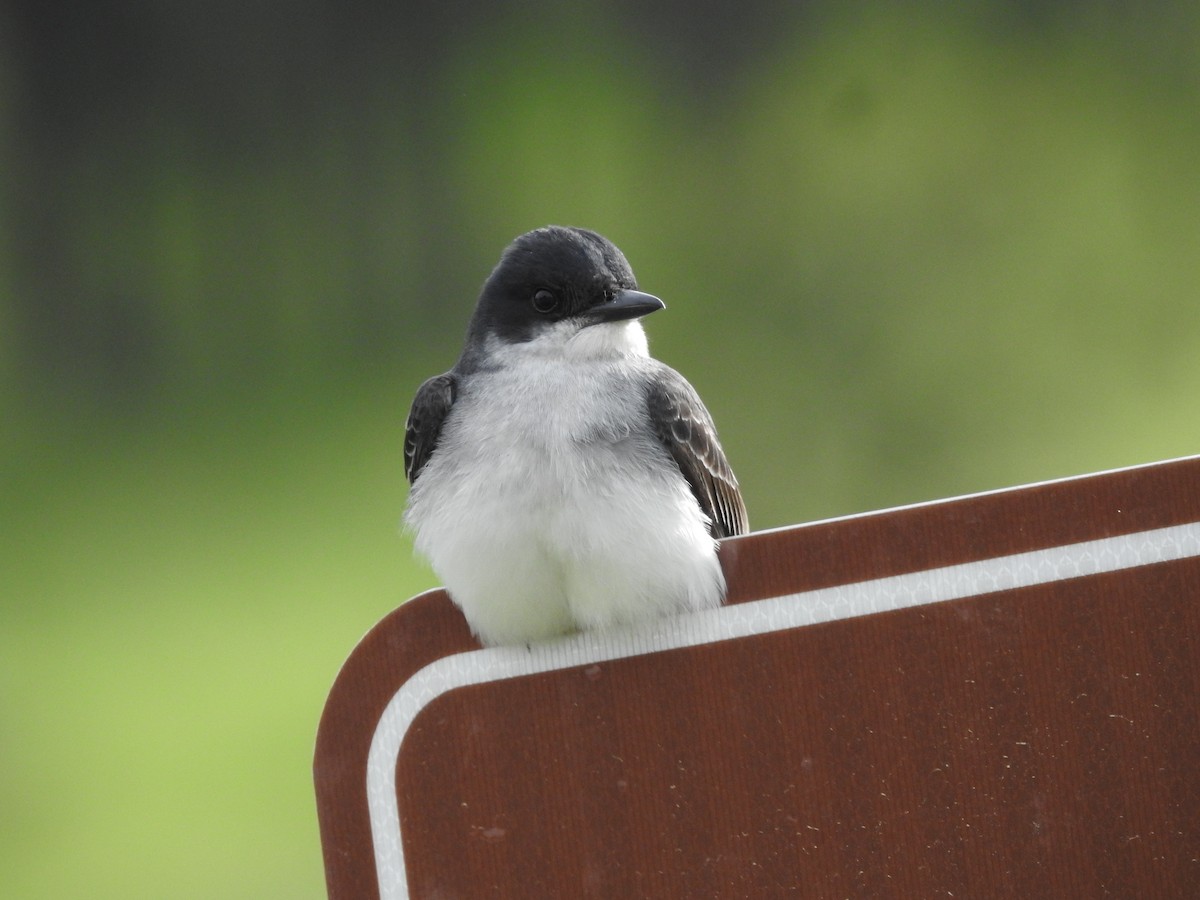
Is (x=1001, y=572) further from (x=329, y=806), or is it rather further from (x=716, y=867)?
(x=329, y=806)

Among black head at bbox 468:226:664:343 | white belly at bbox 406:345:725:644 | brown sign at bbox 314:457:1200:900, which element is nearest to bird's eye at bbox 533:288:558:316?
black head at bbox 468:226:664:343

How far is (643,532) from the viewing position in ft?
3.88

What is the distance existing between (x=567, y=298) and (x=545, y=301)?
0.03 metres

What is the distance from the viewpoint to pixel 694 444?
131 centimetres

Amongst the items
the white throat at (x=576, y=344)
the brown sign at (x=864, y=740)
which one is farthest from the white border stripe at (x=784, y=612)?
the white throat at (x=576, y=344)

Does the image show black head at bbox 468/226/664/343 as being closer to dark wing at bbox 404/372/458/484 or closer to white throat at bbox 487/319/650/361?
white throat at bbox 487/319/650/361

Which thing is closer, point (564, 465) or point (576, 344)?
point (564, 465)

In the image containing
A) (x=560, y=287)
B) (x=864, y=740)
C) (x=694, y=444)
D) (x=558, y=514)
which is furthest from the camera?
(x=560, y=287)

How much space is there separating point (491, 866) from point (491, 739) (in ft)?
0.34

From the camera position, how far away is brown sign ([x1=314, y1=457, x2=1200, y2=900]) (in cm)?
97

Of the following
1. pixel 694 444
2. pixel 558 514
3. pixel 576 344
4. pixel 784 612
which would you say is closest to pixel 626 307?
pixel 576 344

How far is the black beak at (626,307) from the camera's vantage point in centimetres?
137

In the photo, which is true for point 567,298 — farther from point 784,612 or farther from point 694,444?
point 784,612

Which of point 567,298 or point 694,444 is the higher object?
point 567,298
